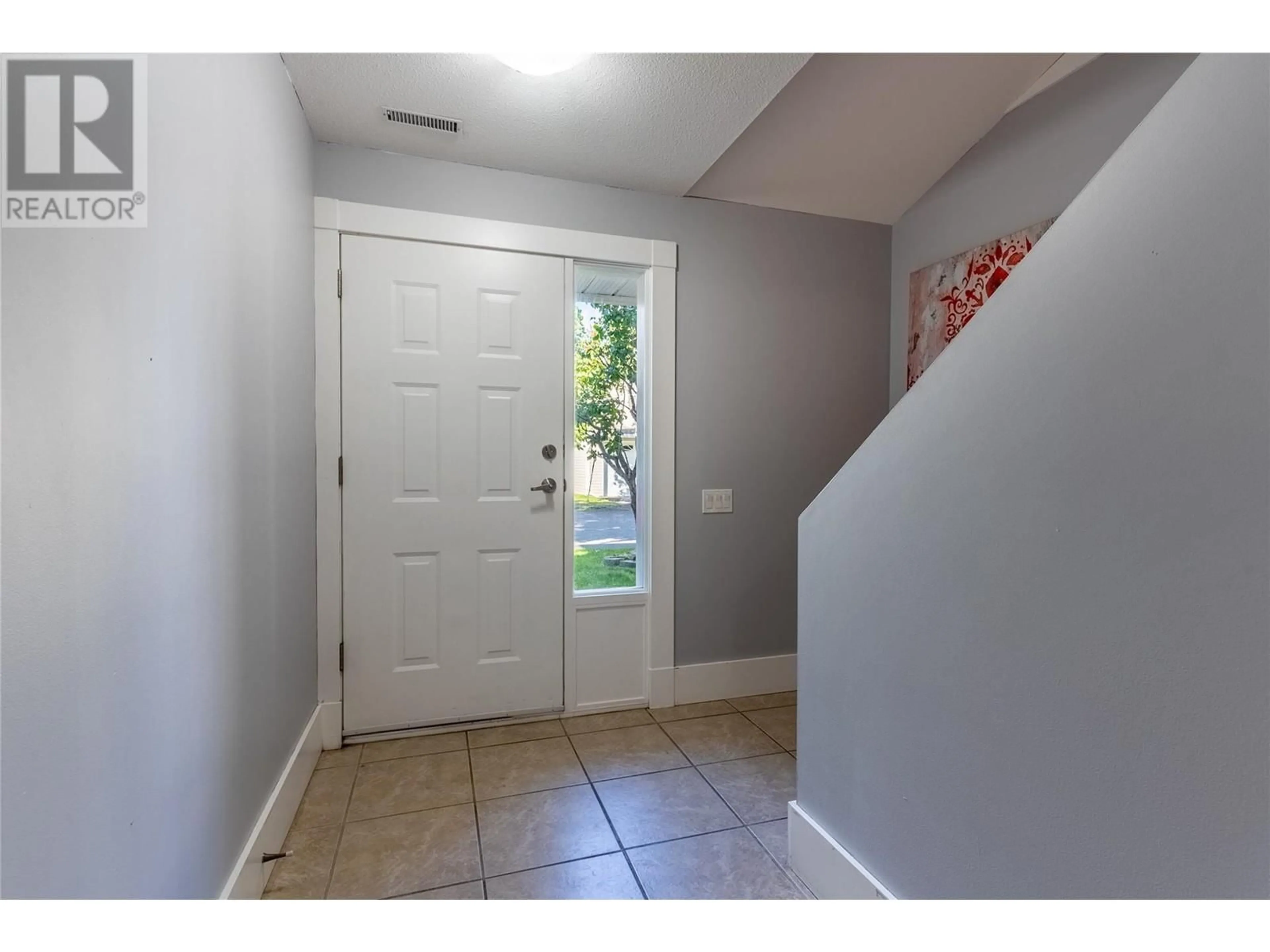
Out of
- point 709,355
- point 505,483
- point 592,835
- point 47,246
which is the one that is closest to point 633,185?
point 709,355

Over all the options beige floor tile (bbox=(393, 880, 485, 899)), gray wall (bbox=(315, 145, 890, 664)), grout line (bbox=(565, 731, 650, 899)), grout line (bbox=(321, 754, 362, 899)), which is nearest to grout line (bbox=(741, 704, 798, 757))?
gray wall (bbox=(315, 145, 890, 664))

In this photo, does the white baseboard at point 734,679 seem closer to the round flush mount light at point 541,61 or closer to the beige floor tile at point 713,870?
the beige floor tile at point 713,870

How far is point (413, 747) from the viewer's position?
207 cm

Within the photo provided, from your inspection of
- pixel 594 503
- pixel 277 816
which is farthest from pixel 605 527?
pixel 277 816

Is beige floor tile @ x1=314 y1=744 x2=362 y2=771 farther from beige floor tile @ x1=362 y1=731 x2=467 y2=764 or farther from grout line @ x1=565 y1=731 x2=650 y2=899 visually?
grout line @ x1=565 y1=731 x2=650 y2=899

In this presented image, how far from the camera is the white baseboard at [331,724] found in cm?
203

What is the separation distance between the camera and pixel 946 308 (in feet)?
8.15

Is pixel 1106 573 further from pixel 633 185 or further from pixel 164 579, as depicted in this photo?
pixel 633 185

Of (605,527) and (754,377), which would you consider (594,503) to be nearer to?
(605,527)

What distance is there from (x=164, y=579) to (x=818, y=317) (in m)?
2.64

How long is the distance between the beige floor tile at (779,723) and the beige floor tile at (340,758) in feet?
5.14

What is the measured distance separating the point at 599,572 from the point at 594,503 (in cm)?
31

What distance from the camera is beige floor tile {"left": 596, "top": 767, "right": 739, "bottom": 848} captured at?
5.19 ft

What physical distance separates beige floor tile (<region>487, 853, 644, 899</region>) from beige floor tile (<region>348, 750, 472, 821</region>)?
0.42 meters
